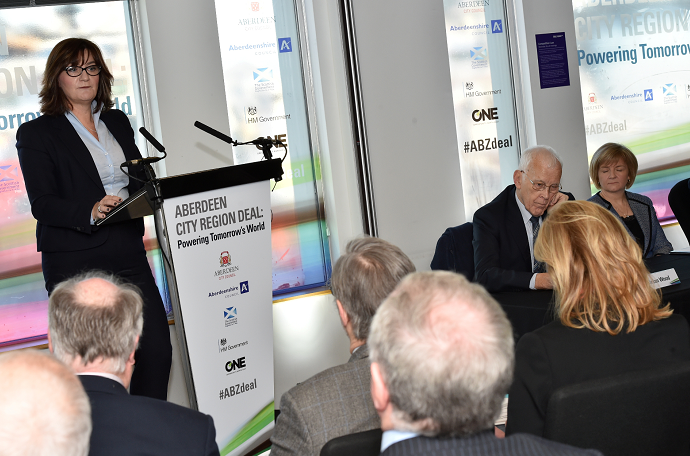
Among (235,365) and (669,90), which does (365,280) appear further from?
(669,90)

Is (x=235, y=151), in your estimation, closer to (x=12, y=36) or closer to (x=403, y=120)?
(x=403, y=120)

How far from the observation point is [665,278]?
274 centimetres

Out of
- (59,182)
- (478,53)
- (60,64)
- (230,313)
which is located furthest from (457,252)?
(478,53)

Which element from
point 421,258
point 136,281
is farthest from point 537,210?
point 136,281

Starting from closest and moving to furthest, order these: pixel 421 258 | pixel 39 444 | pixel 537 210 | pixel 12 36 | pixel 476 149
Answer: pixel 39 444 → pixel 537 210 → pixel 12 36 → pixel 421 258 → pixel 476 149

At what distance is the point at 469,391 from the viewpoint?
3.42ft

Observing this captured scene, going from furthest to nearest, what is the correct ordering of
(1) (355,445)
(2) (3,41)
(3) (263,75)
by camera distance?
1. (3) (263,75)
2. (2) (3,41)
3. (1) (355,445)

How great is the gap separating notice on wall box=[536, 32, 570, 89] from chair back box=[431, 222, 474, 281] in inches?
Result: 90.4

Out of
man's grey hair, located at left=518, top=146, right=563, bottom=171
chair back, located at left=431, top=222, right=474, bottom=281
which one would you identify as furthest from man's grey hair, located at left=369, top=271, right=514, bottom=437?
chair back, located at left=431, top=222, right=474, bottom=281

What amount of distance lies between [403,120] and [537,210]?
6.00 ft

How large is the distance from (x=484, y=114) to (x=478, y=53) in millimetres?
515

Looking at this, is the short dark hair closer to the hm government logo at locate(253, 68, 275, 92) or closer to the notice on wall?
the hm government logo at locate(253, 68, 275, 92)

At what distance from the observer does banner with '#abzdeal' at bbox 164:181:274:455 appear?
9.11ft

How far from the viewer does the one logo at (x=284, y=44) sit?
493 cm
